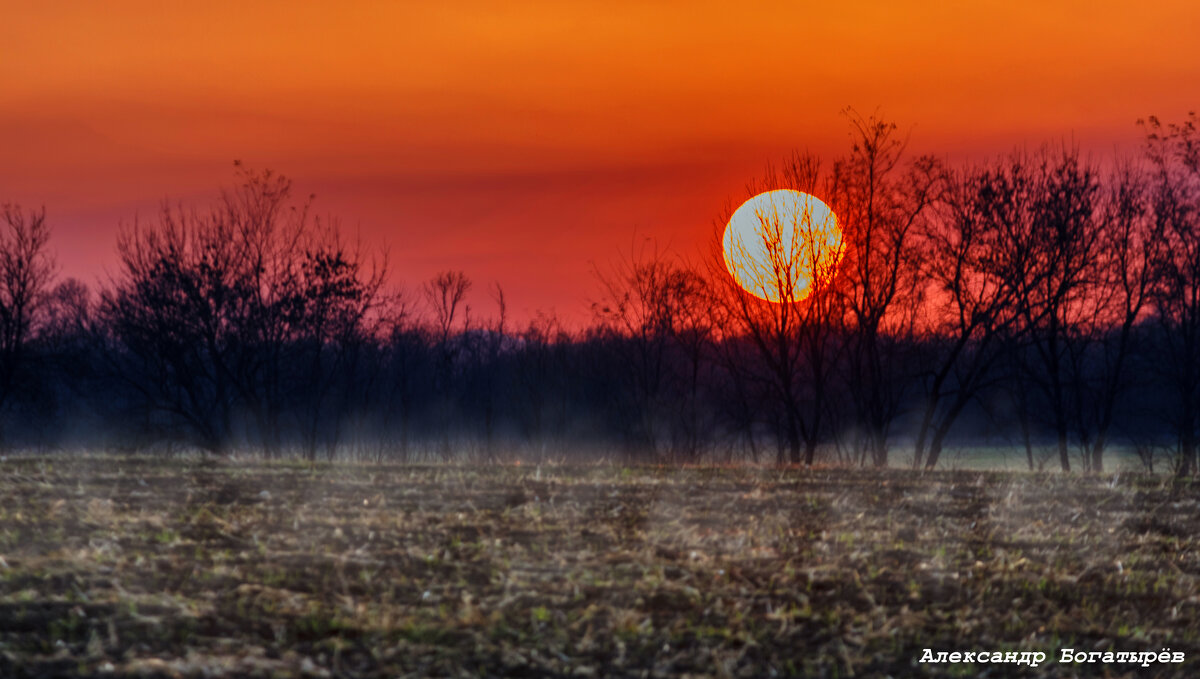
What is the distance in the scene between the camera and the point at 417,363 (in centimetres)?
5694

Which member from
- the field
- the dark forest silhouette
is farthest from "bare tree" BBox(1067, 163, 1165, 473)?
the field

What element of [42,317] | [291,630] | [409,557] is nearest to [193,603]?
[291,630]

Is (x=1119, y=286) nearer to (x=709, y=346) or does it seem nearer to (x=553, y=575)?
(x=709, y=346)

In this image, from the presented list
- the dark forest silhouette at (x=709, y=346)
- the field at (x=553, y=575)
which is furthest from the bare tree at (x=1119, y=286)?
the field at (x=553, y=575)

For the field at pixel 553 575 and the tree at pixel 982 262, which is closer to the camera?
the field at pixel 553 575

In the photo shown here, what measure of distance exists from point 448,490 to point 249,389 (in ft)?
96.8

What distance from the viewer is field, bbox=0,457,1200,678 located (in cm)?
643

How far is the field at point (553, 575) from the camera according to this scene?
6430mm

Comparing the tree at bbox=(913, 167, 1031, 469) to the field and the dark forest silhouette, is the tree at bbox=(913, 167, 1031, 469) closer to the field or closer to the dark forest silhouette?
the dark forest silhouette

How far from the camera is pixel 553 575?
7664 millimetres

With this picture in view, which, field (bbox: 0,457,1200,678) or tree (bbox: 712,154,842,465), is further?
tree (bbox: 712,154,842,465)

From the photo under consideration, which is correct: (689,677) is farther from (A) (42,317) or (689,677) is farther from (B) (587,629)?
(A) (42,317)

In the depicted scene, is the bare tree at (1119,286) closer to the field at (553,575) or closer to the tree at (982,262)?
the tree at (982,262)

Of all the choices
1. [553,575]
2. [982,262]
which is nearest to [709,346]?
[982,262]
